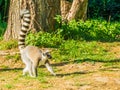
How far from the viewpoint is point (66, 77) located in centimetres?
944

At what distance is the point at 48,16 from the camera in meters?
12.7

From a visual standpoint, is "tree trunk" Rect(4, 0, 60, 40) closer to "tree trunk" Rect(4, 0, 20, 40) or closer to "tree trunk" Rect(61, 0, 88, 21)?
"tree trunk" Rect(4, 0, 20, 40)

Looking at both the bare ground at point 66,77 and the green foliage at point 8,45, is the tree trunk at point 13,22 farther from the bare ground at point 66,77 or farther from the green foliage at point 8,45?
the bare ground at point 66,77

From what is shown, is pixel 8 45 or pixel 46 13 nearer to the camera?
pixel 8 45

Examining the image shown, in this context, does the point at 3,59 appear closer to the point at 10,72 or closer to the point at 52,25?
the point at 10,72

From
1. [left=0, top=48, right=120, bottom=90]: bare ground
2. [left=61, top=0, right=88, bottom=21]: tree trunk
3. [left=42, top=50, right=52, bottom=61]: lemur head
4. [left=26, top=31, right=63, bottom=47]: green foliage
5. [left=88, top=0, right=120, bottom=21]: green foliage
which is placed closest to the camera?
[left=0, top=48, right=120, bottom=90]: bare ground

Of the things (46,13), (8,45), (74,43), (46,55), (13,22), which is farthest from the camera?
(74,43)

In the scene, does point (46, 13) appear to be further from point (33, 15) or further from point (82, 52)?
point (82, 52)

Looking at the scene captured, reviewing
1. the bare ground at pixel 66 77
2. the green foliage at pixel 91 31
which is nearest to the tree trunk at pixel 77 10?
the green foliage at pixel 91 31

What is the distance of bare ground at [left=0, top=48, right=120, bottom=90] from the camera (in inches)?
342

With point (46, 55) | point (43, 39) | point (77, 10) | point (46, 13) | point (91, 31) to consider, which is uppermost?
point (46, 13)

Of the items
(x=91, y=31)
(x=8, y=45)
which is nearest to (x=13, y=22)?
(x=8, y=45)

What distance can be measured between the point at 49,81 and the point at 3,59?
240 centimetres

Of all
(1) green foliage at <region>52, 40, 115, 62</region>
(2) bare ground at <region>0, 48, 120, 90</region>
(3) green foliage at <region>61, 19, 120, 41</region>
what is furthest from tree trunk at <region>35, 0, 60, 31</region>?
(2) bare ground at <region>0, 48, 120, 90</region>
